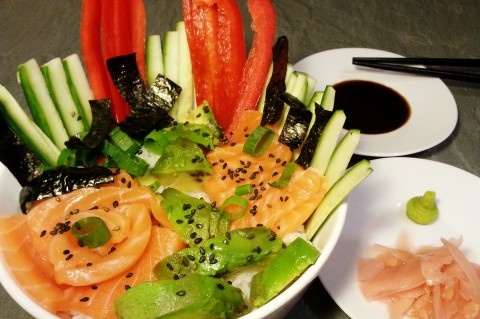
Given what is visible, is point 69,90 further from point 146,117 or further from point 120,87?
point 146,117

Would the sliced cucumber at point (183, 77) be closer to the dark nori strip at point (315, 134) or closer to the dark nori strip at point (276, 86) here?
the dark nori strip at point (276, 86)

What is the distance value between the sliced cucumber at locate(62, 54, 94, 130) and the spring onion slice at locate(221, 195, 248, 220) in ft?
2.36

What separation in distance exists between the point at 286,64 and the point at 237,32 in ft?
0.82

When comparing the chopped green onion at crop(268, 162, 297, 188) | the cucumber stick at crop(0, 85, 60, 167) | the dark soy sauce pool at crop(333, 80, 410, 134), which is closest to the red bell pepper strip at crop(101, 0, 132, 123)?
the cucumber stick at crop(0, 85, 60, 167)

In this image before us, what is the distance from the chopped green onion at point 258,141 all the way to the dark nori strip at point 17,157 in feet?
2.71

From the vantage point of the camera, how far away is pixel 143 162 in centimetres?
201

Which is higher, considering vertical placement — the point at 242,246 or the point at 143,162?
the point at 143,162

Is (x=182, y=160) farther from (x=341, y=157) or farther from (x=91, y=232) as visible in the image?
(x=341, y=157)

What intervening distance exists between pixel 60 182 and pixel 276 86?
0.92 meters

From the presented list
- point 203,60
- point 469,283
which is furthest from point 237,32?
point 469,283

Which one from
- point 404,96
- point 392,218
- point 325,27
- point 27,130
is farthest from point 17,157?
point 325,27

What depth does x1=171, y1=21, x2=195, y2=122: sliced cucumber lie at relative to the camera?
2221 millimetres

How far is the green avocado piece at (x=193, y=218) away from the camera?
5.61 ft

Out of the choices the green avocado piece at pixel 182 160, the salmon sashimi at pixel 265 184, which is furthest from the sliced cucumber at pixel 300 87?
the green avocado piece at pixel 182 160
